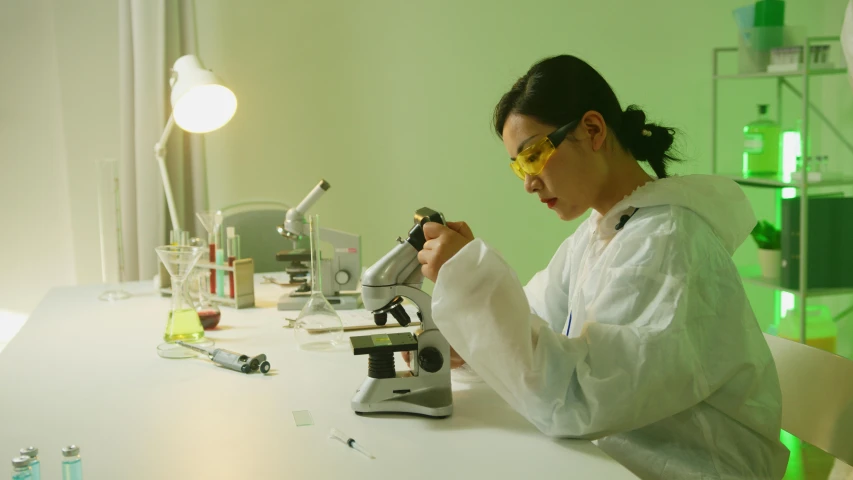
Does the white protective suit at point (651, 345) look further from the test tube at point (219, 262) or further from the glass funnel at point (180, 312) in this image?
the test tube at point (219, 262)

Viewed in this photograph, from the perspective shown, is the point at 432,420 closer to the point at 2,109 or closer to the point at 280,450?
the point at 280,450

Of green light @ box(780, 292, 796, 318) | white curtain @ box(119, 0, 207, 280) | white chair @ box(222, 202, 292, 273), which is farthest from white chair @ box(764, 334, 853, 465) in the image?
Answer: white curtain @ box(119, 0, 207, 280)

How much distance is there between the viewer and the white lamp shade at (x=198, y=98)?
8.50 ft

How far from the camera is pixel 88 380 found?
1730mm

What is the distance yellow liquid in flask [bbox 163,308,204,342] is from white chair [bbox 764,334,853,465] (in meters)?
1.30

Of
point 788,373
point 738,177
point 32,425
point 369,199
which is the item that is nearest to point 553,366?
point 788,373

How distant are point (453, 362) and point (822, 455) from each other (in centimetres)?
185

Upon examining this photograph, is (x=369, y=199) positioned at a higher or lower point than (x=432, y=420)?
higher

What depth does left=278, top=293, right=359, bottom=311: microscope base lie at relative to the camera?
241 cm

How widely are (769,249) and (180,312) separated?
242cm

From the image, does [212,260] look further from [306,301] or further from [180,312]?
[180,312]

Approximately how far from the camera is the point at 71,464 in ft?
3.70

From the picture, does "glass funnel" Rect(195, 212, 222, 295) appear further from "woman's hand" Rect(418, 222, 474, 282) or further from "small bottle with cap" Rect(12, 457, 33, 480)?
"small bottle with cap" Rect(12, 457, 33, 480)

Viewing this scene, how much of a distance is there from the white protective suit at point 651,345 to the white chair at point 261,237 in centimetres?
203
